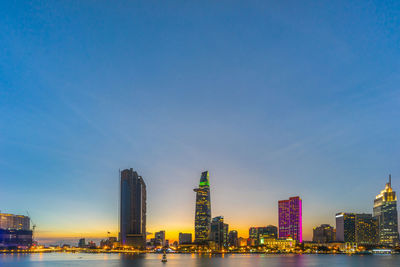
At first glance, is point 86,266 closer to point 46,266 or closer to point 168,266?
point 46,266

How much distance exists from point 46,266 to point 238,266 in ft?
220

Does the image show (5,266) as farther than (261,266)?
No

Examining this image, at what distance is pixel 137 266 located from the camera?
13175 centimetres

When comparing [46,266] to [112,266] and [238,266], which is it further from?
[238,266]

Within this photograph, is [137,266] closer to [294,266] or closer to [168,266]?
[168,266]

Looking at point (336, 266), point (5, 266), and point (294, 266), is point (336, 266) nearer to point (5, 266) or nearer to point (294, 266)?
point (294, 266)

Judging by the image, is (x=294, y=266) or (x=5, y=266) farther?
(x=294, y=266)

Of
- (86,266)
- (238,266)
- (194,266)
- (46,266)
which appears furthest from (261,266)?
(46,266)

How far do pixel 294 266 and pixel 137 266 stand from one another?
53979 millimetres

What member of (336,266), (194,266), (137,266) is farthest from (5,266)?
(336,266)

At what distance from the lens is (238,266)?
13512 centimetres

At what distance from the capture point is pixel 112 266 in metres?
131

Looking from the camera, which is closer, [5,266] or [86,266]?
[5,266]

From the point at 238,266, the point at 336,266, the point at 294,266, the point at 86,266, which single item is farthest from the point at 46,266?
the point at 336,266
